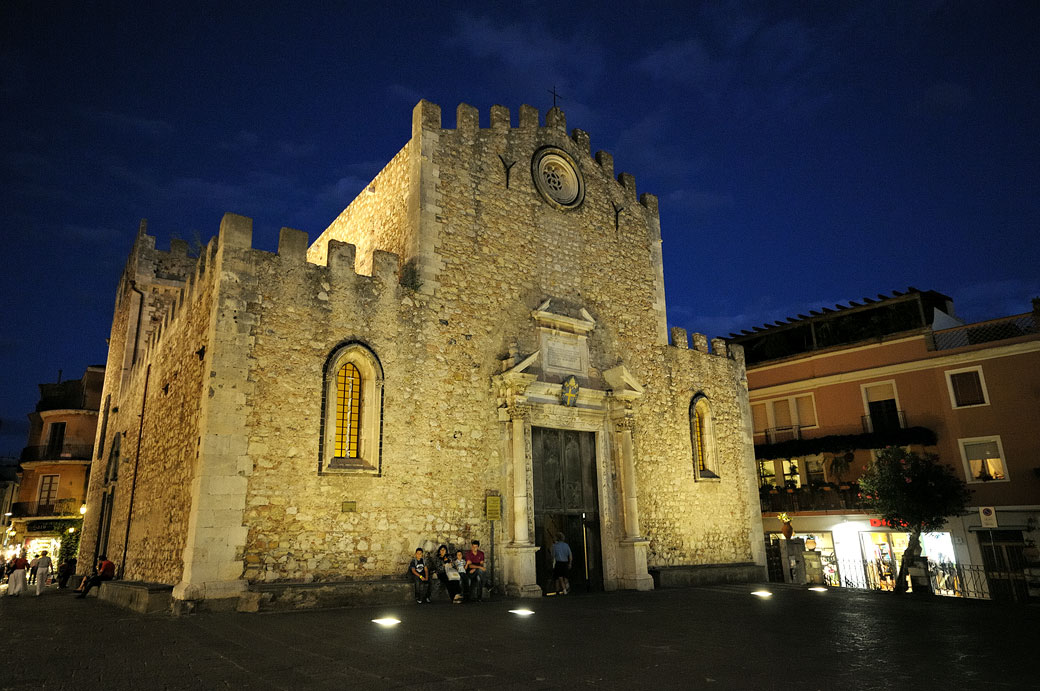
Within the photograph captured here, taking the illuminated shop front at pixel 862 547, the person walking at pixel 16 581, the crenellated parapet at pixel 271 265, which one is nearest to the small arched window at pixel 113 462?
the person walking at pixel 16 581

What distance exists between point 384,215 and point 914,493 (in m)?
19.0

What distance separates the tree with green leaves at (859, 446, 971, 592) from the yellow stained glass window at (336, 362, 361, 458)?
713 inches

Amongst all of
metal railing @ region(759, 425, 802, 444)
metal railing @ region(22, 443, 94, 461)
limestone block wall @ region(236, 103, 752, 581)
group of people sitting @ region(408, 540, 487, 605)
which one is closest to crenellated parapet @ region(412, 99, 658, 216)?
limestone block wall @ region(236, 103, 752, 581)

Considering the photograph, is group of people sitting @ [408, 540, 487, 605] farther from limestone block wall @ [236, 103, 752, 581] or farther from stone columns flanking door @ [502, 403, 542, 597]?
stone columns flanking door @ [502, 403, 542, 597]

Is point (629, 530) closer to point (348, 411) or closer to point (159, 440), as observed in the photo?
point (348, 411)

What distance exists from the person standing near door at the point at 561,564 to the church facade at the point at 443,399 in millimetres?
323

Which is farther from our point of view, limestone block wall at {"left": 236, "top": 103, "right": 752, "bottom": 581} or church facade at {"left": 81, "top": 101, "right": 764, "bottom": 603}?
limestone block wall at {"left": 236, "top": 103, "right": 752, "bottom": 581}

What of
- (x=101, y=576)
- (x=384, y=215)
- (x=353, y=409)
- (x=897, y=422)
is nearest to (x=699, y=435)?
(x=353, y=409)

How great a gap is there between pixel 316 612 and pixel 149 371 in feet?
34.8

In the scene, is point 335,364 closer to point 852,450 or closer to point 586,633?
point 586,633

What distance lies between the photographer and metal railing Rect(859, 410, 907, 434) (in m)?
26.1

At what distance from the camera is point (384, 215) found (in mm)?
16328

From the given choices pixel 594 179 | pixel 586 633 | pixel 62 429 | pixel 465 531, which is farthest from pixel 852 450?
pixel 62 429

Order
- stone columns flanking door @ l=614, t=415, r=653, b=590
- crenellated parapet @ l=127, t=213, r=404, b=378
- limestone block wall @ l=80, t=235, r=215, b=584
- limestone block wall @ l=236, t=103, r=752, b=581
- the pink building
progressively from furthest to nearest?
the pink building
stone columns flanking door @ l=614, t=415, r=653, b=590
limestone block wall @ l=80, t=235, r=215, b=584
crenellated parapet @ l=127, t=213, r=404, b=378
limestone block wall @ l=236, t=103, r=752, b=581
